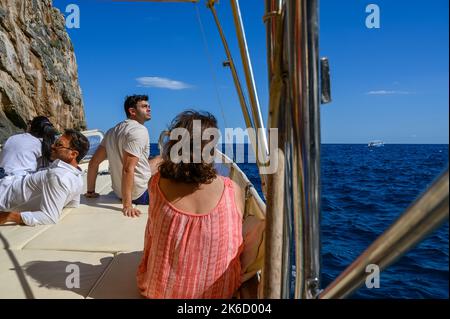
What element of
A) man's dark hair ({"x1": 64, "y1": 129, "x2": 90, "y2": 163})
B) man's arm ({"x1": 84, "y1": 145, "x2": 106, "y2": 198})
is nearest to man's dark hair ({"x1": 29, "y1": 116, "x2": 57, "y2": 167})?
man's arm ({"x1": 84, "y1": 145, "x2": 106, "y2": 198})

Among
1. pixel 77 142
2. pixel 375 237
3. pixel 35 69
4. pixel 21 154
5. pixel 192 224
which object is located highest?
pixel 35 69

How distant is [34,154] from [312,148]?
3.38m

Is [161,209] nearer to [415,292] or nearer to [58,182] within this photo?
[58,182]

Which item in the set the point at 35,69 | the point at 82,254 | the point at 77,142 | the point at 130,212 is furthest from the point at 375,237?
the point at 35,69

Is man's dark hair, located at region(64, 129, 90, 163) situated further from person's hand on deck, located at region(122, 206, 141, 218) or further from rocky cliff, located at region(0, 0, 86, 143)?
rocky cliff, located at region(0, 0, 86, 143)

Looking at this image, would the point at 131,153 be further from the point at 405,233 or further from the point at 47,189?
the point at 405,233

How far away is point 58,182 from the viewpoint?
2578 millimetres

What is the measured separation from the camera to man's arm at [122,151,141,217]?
9.32ft

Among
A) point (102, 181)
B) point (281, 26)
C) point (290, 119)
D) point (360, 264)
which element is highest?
point (281, 26)

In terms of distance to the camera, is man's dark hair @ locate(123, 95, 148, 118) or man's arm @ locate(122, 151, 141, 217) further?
man's dark hair @ locate(123, 95, 148, 118)

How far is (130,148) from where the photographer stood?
3006 millimetres

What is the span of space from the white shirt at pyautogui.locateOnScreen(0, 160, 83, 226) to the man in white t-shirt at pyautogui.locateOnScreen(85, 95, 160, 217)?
1.31 feet

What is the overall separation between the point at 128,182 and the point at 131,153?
25 centimetres
